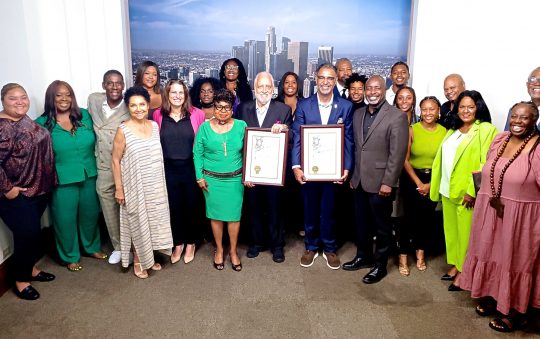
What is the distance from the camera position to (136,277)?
340cm

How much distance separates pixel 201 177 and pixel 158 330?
1.19 metres

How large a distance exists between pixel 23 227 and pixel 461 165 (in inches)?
121

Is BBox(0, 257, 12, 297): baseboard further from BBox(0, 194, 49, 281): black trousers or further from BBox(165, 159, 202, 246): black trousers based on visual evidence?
BBox(165, 159, 202, 246): black trousers

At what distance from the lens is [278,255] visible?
146 inches

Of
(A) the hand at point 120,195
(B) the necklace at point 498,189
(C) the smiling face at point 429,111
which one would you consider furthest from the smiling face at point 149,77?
(B) the necklace at point 498,189

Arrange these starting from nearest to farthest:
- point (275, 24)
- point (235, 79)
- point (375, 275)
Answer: point (375, 275), point (235, 79), point (275, 24)

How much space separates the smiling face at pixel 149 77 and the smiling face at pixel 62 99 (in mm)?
611


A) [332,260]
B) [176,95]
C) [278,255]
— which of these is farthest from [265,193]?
[176,95]

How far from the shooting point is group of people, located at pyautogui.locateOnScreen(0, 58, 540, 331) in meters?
2.73

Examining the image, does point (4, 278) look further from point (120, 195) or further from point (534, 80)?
point (534, 80)

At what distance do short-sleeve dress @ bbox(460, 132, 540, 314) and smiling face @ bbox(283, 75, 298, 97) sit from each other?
172 cm

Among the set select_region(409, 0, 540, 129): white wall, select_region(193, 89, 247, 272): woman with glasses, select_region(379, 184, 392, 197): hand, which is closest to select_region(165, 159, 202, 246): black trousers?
select_region(193, 89, 247, 272): woman with glasses

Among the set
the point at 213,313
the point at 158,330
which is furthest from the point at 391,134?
the point at 158,330

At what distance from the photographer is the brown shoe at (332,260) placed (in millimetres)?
3579
